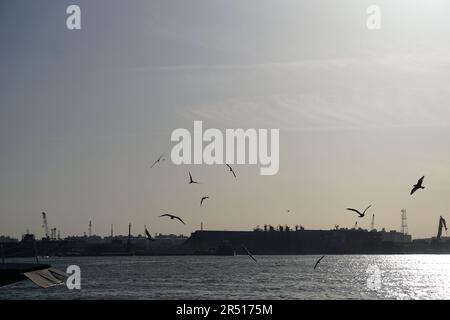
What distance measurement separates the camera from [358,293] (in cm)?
6938
